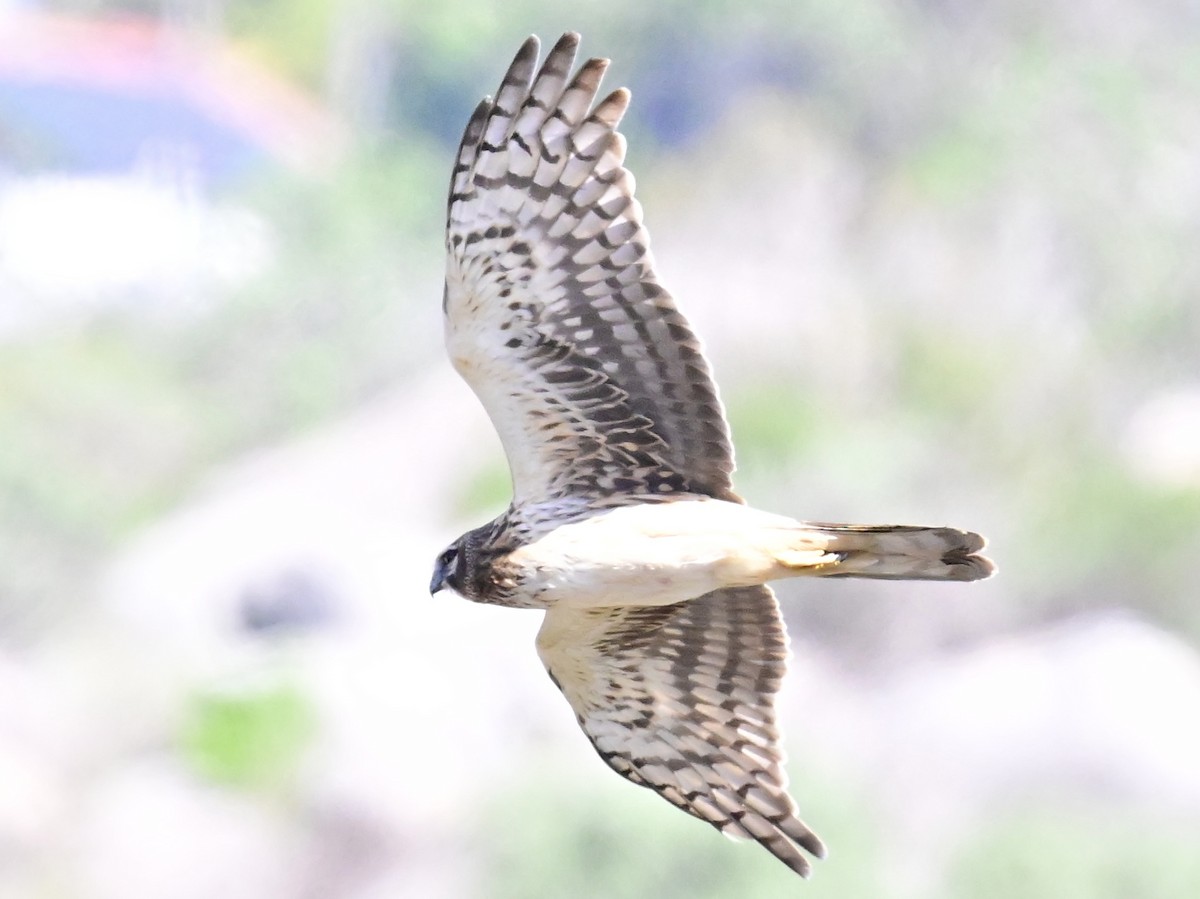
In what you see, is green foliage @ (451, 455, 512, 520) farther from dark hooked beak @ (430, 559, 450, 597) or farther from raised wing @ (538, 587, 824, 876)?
dark hooked beak @ (430, 559, 450, 597)

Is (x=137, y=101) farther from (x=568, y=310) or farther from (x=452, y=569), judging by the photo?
(x=568, y=310)

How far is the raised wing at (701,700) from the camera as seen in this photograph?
567 cm

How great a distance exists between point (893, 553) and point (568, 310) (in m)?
1.00

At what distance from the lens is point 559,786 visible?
22359mm

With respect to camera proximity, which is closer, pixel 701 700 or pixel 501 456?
pixel 701 700

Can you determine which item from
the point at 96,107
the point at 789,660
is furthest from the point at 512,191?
the point at 96,107

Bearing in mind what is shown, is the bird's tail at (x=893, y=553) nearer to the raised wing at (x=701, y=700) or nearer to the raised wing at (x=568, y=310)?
the raised wing at (x=568, y=310)

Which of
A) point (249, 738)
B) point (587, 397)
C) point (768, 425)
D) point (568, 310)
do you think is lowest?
point (249, 738)

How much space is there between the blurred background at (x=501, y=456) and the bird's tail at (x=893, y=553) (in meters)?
15.0

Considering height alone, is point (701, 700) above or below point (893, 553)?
below

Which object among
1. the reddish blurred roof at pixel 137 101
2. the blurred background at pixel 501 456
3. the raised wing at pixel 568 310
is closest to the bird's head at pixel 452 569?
the raised wing at pixel 568 310

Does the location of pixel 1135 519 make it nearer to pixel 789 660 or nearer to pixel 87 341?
pixel 87 341

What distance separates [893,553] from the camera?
202 inches

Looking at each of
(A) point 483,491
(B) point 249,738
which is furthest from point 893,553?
(A) point 483,491
